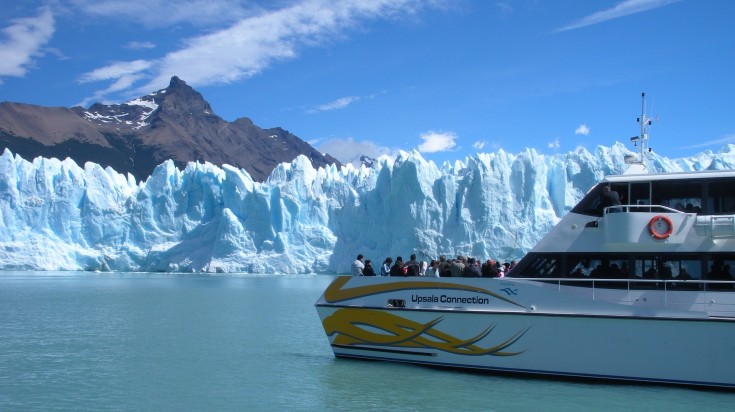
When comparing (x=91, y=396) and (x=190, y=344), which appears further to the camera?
(x=190, y=344)

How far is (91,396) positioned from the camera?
9680 millimetres

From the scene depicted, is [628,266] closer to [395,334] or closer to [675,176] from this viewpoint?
[675,176]

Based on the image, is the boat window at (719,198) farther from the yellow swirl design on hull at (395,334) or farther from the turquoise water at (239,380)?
the yellow swirl design on hull at (395,334)

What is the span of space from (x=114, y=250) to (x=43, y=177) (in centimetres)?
705

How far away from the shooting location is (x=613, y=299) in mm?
9641

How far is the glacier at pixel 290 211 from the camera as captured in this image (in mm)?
39375

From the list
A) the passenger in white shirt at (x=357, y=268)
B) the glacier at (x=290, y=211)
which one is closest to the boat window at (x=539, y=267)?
the passenger in white shirt at (x=357, y=268)

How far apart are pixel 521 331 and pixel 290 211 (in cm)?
3945

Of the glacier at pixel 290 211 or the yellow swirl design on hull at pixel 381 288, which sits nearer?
the yellow swirl design on hull at pixel 381 288

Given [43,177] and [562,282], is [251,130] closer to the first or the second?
[43,177]

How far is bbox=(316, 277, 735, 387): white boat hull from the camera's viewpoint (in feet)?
29.6

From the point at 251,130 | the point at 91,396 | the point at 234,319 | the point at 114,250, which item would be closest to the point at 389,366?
the point at 91,396

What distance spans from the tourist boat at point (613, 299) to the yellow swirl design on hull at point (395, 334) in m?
0.02

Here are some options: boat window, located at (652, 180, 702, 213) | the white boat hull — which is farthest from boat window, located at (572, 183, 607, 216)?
the white boat hull
